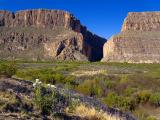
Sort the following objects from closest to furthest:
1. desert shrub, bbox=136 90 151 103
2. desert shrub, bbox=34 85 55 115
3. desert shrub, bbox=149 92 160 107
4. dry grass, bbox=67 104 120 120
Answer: desert shrub, bbox=34 85 55 115, dry grass, bbox=67 104 120 120, desert shrub, bbox=149 92 160 107, desert shrub, bbox=136 90 151 103

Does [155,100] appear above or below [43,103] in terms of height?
below

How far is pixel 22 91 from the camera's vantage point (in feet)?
37.9

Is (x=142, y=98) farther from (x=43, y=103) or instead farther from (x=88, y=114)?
(x=43, y=103)

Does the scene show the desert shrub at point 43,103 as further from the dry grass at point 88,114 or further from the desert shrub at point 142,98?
the desert shrub at point 142,98

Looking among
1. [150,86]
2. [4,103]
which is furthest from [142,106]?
[4,103]

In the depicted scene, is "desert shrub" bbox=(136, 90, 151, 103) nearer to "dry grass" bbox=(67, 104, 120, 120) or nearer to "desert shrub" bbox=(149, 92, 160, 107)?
"desert shrub" bbox=(149, 92, 160, 107)

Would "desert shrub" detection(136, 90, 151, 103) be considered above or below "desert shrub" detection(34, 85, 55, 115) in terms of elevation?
below

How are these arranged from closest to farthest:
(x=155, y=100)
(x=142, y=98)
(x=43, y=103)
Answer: (x=43, y=103), (x=155, y=100), (x=142, y=98)

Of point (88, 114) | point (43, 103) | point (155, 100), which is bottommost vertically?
point (155, 100)

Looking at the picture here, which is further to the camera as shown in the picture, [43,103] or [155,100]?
[155,100]

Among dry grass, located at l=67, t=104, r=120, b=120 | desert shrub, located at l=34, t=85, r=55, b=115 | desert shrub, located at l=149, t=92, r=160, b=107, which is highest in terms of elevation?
desert shrub, located at l=34, t=85, r=55, b=115

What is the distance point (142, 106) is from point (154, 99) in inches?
84.0

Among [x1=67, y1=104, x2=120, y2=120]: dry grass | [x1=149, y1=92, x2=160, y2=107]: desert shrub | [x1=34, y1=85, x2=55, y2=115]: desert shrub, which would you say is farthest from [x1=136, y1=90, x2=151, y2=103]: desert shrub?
[x1=34, y1=85, x2=55, y2=115]: desert shrub

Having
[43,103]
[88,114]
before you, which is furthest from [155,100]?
[43,103]
